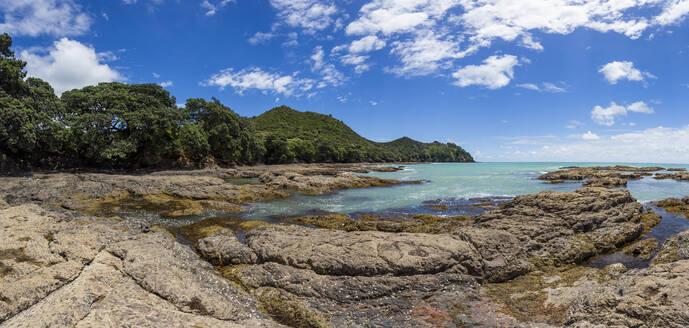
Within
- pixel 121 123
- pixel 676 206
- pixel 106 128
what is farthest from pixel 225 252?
pixel 121 123

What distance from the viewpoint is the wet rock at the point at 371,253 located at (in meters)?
8.19

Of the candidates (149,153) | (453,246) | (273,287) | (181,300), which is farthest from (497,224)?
(149,153)

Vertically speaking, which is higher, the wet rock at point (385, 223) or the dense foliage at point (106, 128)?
the dense foliage at point (106, 128)

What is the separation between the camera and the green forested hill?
84938 millimetres

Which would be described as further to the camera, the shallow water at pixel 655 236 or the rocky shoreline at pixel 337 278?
the shallow water at pixel 655 236

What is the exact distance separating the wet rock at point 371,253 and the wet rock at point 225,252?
1.05 feet

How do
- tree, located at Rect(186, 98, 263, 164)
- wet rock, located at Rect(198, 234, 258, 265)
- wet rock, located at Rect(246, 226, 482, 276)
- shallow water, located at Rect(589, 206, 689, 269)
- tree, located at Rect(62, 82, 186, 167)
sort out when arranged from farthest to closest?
tree, located at Rect(186, 98, 263, 164)
tree, located at Rect(62, 82, 186, 167)
shallow water, located at Rect(589, 206, 689, 269)
wet rock, located at Rect(198, 234, 258, 265)
wet rock, located at Rect(246, 226, 482, 276)

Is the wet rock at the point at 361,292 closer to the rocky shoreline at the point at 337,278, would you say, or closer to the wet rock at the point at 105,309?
the rocky shoreline at the point at 337,278

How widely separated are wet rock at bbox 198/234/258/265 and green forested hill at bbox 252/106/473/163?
73.7 meters

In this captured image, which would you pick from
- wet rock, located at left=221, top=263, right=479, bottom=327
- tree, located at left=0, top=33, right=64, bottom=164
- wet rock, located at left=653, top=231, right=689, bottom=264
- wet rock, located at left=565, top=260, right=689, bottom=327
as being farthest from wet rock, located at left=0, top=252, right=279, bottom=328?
tree, located at left=0, top=33, right=64, bottom=164

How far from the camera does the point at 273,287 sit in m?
7.72

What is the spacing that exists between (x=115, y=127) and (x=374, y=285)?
146ft

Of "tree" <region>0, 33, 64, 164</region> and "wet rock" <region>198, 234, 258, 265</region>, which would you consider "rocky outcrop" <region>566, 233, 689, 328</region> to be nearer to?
"wet rock" <region>198, 234, 258, 265</region>

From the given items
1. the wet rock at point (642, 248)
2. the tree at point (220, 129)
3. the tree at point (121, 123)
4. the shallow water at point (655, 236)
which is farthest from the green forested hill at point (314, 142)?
the wet rock at point (642, 248)
